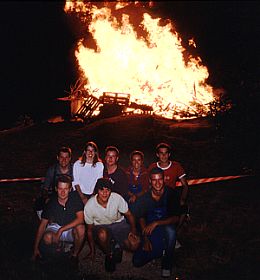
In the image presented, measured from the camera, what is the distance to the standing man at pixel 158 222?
20.0ft

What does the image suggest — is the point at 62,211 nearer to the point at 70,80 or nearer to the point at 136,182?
the point at 136,182

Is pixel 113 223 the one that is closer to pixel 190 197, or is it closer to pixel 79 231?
pixel 79 231

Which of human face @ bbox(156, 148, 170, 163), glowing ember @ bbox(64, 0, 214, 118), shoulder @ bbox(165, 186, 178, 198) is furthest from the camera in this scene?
glowing ember @ bbox(64, 0, 214, 118)

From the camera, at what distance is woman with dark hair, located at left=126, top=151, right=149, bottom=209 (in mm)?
7066

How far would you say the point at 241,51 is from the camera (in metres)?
8.63

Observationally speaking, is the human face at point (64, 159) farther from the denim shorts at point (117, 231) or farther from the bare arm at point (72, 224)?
the denim shorts at point (117, 231)

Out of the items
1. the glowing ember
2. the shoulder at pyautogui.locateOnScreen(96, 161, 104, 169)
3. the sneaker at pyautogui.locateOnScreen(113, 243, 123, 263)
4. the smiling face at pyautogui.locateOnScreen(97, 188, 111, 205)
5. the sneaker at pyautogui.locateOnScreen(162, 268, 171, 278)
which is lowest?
the sneaker at pyautogui.locateOnScreen(162, 268, 171, 278)

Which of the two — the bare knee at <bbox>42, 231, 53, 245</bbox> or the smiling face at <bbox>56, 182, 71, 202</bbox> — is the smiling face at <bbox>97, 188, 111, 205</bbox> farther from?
the bare knee at <bbox>42, 231, 53, 245</bbox>

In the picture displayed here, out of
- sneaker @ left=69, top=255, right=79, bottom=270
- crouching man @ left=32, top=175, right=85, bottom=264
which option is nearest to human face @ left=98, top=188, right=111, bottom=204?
crouching man @ left=32, top=175, right=85, bottom=264

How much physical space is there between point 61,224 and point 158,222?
1550mm

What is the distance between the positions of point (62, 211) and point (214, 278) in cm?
258

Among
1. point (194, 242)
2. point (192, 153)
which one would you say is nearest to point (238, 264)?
point (194, 242)

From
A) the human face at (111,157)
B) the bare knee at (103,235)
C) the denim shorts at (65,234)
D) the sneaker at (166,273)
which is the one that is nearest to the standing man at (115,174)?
the human face at (111,157)

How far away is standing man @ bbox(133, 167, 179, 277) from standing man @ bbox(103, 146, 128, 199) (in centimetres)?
67
